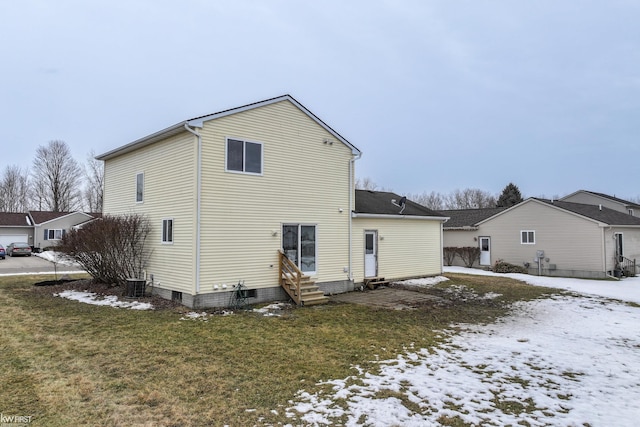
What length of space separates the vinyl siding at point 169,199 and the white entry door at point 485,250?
20.2m

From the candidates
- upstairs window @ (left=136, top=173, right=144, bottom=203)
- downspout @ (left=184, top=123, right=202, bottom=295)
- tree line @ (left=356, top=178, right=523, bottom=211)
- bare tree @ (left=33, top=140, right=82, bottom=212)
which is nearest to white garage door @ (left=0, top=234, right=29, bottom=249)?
bare tree @ (left=33, top=140, right=82, bottom=212)

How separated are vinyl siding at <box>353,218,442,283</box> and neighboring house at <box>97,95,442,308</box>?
18 cm

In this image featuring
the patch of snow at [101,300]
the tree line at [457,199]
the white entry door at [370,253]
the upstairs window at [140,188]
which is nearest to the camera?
the patch of snow at [101,300]

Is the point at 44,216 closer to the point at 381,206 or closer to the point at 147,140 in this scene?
the point at 147,140

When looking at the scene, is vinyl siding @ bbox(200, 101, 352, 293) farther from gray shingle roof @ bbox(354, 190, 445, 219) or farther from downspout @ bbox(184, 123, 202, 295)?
gray shingle roof @ bbox(354, 190, 445, 219)

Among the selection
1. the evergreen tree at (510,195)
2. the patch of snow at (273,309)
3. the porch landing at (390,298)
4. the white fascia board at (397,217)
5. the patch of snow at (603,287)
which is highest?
the evergreen tree at (510,195)

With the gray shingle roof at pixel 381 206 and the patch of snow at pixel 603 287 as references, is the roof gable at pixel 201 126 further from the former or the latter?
the patch of snow at pixel 603 287

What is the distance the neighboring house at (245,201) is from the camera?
10.2 m

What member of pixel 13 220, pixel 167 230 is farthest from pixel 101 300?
pixel 13 220

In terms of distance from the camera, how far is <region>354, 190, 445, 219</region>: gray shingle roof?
595 inches

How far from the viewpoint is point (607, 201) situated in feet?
105

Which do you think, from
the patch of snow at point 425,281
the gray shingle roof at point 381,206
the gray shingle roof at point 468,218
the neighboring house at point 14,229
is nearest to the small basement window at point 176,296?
the gray shingle roof at point 381,206

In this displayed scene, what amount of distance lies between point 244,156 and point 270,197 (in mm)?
1492

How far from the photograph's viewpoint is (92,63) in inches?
675
